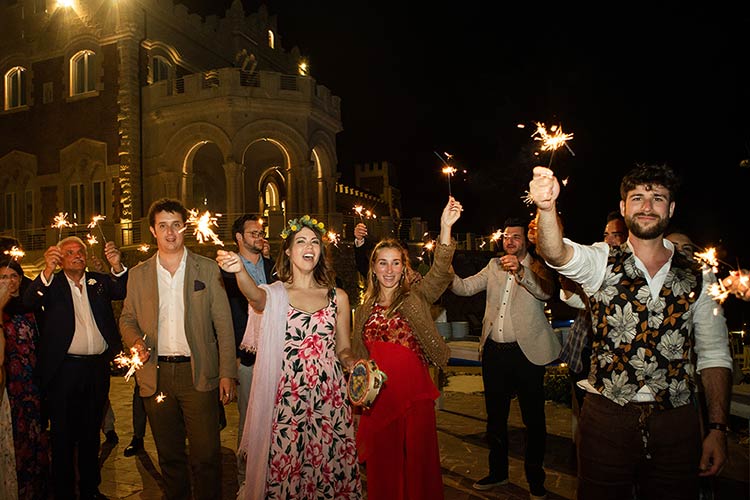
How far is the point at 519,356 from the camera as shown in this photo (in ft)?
15.7

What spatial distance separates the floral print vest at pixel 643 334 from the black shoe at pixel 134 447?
17.3ft

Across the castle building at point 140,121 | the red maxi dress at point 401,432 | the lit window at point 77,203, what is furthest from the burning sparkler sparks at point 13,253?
the lit window at point 77,203

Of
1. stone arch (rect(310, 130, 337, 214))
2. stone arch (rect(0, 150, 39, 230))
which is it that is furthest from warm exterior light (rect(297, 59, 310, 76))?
stone arch (rect(0, 150, 39, 230))

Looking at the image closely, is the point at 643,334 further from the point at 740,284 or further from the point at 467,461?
the point at 467,461

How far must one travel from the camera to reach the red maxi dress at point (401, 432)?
3883 millimetres

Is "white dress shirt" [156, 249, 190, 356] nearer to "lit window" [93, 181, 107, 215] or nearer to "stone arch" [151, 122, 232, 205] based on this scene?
"stone arch" [151, 122, 232, 205]

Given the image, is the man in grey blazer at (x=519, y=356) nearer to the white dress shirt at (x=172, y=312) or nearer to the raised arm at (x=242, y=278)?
the raised arm at (x=242, y=278)

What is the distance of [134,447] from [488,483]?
3995mm

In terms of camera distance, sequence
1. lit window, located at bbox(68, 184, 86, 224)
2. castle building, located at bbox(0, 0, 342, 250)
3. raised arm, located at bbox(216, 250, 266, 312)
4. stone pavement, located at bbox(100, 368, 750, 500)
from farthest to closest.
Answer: lit window, located at bbox(68, 184, 86, 224), castle building, located at bbox(0, 0, 342, 250), stone pavement, located at bbox(100, 368, 750, 500), raised arm, located at bbox(216, 250, 266, 312)

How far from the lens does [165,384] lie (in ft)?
13.1

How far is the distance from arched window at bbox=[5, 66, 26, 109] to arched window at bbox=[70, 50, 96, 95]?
2.93m

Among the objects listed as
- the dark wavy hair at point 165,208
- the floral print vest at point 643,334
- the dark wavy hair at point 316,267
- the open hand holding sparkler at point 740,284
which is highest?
the dark wavy hair at point 165,208

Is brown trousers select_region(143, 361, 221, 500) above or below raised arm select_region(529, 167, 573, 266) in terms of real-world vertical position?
below

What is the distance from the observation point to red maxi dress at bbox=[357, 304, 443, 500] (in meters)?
3.88
